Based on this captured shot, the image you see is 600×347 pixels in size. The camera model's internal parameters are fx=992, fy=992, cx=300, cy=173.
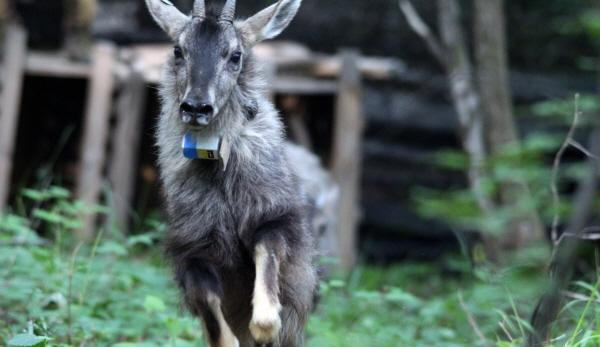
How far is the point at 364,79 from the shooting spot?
496 inches

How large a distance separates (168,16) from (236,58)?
24.6 inches

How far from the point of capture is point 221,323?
4711 millimetres

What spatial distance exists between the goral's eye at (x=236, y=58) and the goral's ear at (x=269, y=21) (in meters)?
0.27

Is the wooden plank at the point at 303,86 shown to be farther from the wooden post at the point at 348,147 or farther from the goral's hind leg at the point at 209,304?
the goral's hind leg at the point at 209,304

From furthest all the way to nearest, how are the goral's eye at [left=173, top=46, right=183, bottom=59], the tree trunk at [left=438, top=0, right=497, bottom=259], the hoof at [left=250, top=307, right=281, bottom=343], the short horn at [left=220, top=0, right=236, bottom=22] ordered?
the tree trunk at [left=438, top=0, right=497, bottom=259]
the short horn at [left=220, top=0, right=236, bottom=22]
the goral's eye at [left=173, top=46, right=183, bottom=59]
the hoof at [left=250, top=307, right=281, bottom=343]

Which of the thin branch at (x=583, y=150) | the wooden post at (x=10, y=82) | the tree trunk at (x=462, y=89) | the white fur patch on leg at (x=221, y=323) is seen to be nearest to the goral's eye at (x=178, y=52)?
the white fur patch on leg at (x=221, y=323)

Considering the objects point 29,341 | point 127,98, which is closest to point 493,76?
point 127,98

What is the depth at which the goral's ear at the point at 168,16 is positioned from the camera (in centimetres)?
547

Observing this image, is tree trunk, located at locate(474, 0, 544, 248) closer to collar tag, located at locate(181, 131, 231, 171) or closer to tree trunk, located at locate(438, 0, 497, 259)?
tree trunk, located at locate(438, 0, 497, 259)

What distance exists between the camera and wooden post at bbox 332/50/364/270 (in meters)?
10.7

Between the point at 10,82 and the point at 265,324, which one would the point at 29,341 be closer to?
the point at 265,324

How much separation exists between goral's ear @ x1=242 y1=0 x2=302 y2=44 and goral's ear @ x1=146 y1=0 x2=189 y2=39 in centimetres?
36

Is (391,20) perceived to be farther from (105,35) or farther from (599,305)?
(599,305)

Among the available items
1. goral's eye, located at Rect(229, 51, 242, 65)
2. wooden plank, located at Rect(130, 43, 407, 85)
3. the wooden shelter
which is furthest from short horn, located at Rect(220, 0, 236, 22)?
wooden plank, located at Rect(130, 43, 407, 85)
